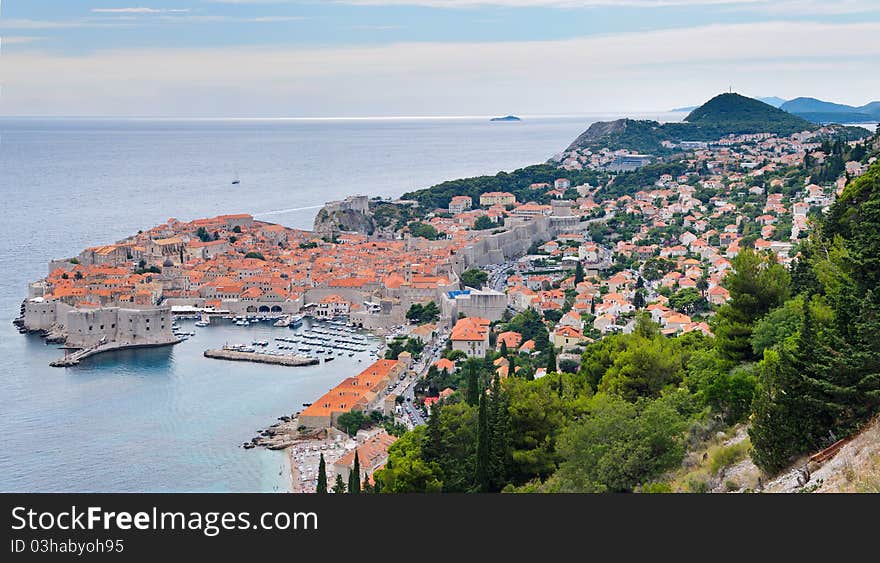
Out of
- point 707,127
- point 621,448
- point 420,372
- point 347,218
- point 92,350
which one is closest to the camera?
point 621,448

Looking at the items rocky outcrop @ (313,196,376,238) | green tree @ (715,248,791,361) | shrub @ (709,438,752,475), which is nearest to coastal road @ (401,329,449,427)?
green tree @ (715,248,791,361)

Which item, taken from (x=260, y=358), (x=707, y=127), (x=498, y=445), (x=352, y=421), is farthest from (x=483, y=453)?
(x=707, y=127)

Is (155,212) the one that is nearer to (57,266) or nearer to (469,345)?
(57,266)

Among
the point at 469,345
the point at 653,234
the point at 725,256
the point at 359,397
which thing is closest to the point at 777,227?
the point at 725,256

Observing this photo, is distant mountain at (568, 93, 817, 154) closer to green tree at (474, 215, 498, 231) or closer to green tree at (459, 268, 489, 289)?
green tree at (474, 215, 498, 231)

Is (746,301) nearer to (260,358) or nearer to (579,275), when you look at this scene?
(260,358)

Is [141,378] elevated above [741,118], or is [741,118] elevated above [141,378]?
[741,118]
